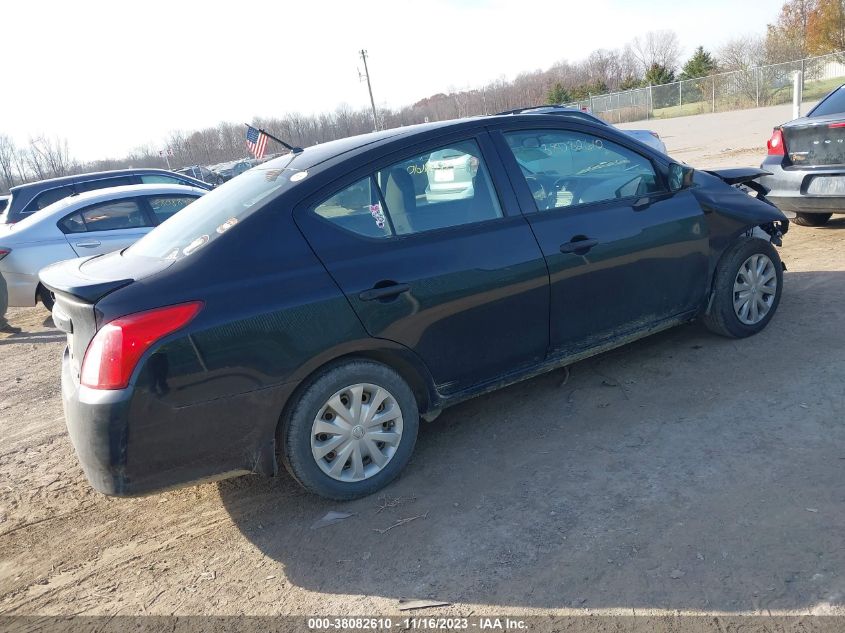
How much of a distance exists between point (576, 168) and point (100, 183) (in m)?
9.94

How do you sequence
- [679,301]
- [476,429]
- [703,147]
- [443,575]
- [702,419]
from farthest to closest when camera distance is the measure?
[703,147], [679,301], [476,429], [702,419], [443,575]

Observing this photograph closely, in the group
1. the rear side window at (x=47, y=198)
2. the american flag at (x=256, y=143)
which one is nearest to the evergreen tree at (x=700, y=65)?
the american flag at (x=256, y=143)

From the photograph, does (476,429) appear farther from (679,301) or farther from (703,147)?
(703,147)

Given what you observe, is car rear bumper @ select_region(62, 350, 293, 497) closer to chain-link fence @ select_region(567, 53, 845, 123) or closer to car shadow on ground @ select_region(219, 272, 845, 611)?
car shadow on ground @ select_region(219, 272, 845, 611)

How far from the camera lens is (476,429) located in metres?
3.95

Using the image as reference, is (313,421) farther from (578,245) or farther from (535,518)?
(578,245)

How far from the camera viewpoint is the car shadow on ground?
8.39 feet

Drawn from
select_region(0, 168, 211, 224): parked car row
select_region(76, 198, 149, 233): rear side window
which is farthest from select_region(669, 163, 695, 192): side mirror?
select_region(0, 168, 211, 224): parked car row

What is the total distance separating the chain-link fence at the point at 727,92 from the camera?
38.1 meters

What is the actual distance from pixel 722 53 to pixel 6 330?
5687 centimetres

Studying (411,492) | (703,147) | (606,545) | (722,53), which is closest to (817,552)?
(606,545)

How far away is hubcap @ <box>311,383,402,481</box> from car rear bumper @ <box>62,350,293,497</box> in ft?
0.81

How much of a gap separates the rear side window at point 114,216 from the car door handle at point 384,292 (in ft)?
20.1

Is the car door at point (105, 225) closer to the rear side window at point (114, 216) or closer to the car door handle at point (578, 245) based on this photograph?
the rear side window at point (114, 216)
